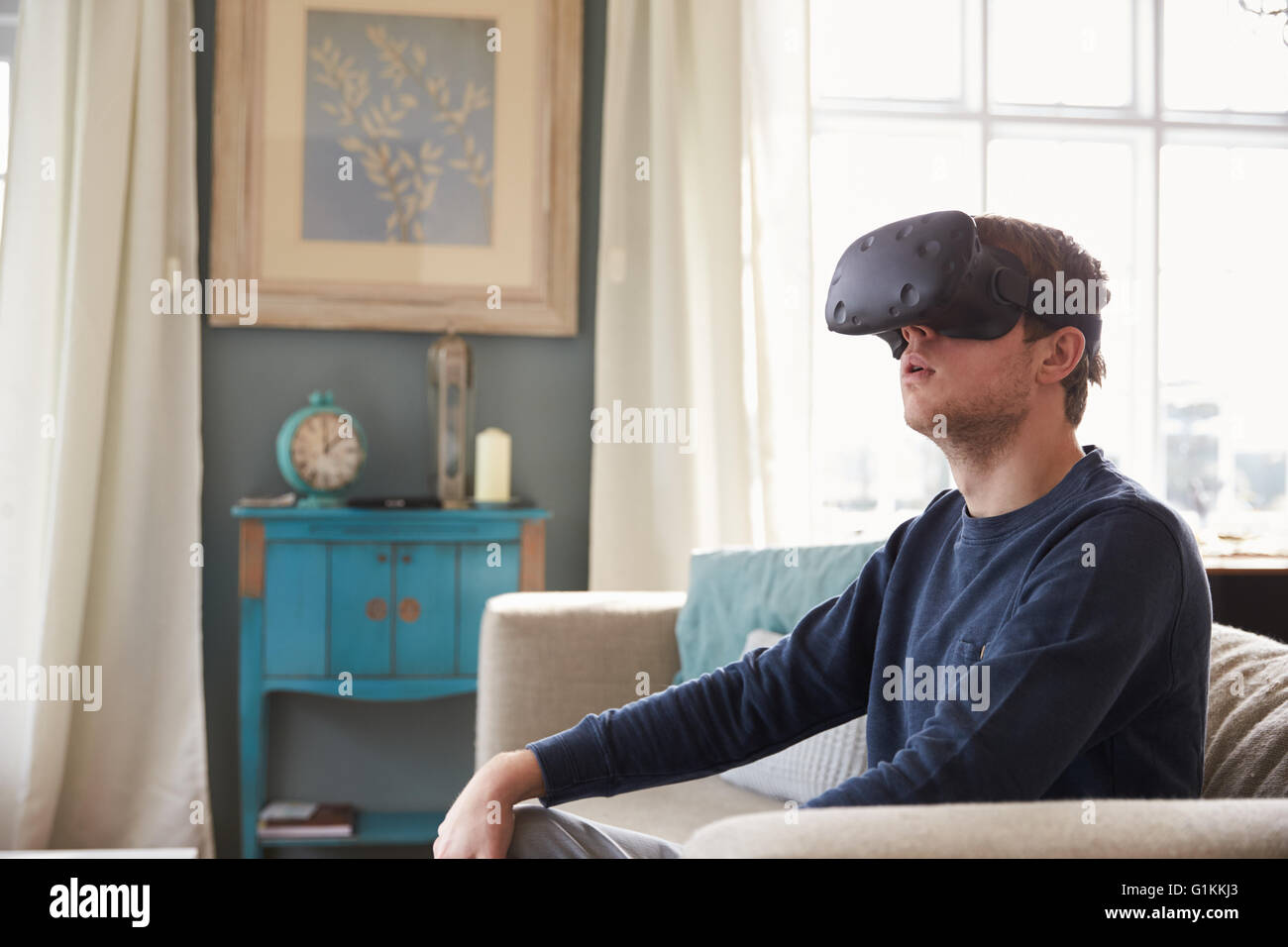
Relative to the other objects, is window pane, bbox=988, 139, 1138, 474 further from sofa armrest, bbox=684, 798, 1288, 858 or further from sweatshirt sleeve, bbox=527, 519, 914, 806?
sofa armrest, bbox=684, 798, 1288, 858

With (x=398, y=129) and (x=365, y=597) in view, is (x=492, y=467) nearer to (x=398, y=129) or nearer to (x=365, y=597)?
(x=365, y=597)

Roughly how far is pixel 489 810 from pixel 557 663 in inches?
40.1

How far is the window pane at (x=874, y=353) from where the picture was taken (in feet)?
10.5

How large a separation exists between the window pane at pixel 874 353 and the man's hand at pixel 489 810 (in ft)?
7.17

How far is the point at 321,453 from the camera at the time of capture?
2.68 m

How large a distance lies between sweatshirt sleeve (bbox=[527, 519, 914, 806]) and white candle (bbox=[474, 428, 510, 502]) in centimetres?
158

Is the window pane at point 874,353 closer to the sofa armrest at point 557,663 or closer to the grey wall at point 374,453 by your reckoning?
the grey wall at point 374,453

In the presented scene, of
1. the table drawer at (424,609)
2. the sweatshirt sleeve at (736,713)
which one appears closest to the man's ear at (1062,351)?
the sweatshirt sleeve at (736,713)

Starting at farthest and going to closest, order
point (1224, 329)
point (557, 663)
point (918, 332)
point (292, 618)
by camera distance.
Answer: point (1224, 329), point (292, 618), point (557, 663), point (918, 332)

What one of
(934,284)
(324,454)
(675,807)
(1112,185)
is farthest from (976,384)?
(1112,185)

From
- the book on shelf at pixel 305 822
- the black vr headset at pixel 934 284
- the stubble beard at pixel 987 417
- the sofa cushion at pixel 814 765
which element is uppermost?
the black vr headset at pixel 934 284
